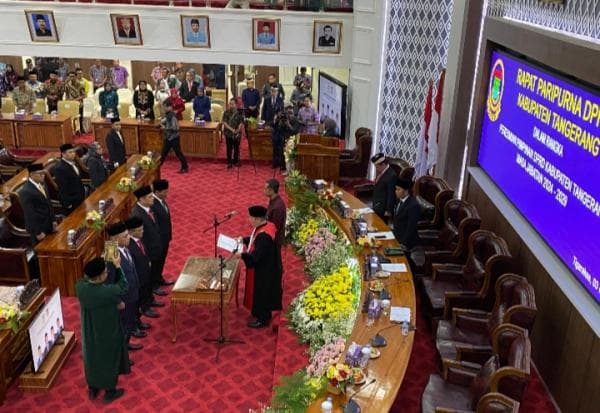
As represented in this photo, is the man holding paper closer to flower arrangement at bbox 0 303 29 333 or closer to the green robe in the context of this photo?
the green robe

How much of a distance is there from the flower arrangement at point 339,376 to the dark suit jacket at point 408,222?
3237 mm

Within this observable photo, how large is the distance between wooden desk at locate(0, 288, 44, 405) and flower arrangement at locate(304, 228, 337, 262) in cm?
314

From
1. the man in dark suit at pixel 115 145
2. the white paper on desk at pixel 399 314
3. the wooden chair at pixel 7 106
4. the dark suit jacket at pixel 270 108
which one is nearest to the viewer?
the white paper on desk at pixel 399 314

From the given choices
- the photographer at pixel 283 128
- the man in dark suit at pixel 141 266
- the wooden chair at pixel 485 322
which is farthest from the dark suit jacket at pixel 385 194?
the photographer at pixel 283 128

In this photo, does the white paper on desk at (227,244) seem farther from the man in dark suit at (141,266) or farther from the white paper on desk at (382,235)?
the white paper on desk at (382,235)

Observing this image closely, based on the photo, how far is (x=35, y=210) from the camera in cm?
739

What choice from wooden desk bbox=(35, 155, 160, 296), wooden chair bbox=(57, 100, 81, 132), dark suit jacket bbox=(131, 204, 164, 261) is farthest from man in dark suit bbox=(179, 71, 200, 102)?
dark suit jacket bbox=(131, 204, 164, 261)

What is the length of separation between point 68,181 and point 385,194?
439 cm

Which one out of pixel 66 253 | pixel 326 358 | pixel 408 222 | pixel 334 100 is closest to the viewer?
pixel 326 358

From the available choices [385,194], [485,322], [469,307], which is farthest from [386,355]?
[385,194]

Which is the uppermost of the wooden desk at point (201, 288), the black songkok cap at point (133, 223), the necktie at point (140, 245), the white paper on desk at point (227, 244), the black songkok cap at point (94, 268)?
the black songkok cap at point (94, 268)

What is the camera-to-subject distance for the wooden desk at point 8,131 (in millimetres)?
12688

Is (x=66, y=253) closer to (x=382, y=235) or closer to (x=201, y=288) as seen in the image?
(x=201, y=288)

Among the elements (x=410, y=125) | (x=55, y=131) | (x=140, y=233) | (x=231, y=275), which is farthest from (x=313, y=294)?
(x=55, y=131)
